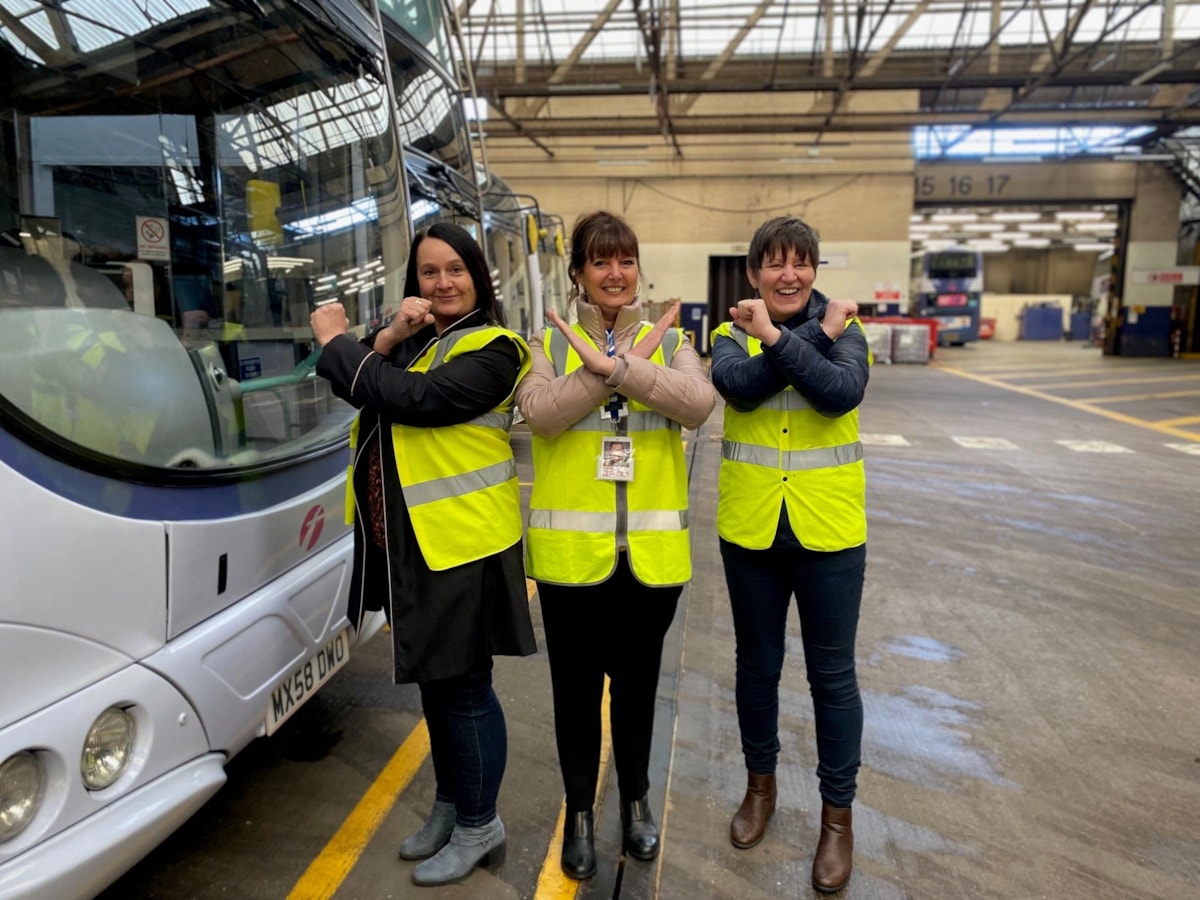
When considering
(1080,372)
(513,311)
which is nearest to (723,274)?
(1080,372)

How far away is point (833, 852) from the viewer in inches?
89.9

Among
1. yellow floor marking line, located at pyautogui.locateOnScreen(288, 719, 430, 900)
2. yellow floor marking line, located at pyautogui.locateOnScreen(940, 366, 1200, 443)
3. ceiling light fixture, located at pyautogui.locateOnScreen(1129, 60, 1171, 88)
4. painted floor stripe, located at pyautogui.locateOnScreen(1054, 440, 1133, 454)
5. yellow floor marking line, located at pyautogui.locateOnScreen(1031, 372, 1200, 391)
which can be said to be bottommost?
yellow floor marking line, located at pyautogui.locateOnScreen(288, 719, 430, 900)

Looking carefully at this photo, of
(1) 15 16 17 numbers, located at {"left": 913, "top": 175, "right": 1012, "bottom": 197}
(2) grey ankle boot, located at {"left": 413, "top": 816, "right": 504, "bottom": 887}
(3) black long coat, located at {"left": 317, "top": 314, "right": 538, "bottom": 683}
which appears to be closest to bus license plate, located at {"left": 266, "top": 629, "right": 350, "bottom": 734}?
(3) black long coat, located at {"left": 317, "top": 314, "right": 538, "bottom": 683}

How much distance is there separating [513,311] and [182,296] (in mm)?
6145

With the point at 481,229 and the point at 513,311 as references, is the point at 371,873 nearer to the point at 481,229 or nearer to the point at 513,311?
the point at 481,229

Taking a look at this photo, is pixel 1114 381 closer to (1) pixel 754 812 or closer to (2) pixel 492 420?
(1) pixel 754 812

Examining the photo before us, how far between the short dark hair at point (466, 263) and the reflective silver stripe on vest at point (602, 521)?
567 mm

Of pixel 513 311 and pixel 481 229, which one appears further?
pixel 513 311

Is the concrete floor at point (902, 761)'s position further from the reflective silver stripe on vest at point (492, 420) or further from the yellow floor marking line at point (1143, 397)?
the yellow floor marking line at point (1143, 397)

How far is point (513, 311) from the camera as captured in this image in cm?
824

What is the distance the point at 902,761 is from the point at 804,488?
1.45 meters

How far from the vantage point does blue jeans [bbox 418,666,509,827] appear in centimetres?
218

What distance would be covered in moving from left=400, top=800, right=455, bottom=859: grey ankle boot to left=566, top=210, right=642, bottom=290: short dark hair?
1724 mm

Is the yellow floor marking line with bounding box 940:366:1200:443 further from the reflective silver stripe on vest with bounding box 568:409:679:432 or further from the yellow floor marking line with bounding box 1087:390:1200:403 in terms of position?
the reflective silver stripe on vest with bounding box 568:409:679:432
